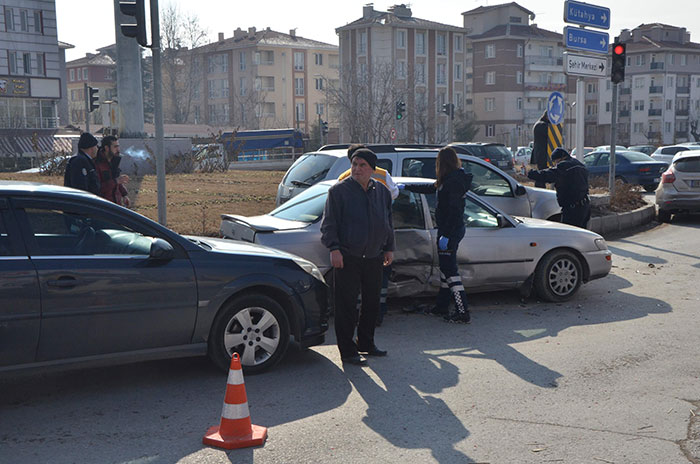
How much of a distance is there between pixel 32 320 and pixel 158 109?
605cm

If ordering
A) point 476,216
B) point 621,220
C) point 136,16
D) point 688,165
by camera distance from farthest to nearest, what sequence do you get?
point 688,165 < point 621,220 < point 136,16 < point 476,216

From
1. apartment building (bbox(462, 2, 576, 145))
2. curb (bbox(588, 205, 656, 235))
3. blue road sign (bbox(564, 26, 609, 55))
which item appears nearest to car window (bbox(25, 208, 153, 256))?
curb (bbox(588, 205, 656, 235))

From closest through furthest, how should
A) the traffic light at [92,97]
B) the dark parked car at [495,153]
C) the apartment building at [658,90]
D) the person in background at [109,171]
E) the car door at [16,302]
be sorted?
1. the car door at [16,302]
2. the person in background at [109,171]
3. the traffic light at [92,97]
4. the dark parked car at [495,153]
5. the apartment building at [658,90]

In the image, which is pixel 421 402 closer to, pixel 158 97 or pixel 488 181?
pixel 158 97

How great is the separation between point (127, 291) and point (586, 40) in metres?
13.4

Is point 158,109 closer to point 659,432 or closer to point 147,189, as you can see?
point 659,432

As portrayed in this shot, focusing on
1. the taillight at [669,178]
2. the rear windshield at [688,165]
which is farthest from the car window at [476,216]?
the rear windshield at [688,165]

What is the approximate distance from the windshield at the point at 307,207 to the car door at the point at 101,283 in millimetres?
2500

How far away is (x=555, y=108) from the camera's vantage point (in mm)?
15914

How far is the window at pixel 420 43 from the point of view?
8056cm

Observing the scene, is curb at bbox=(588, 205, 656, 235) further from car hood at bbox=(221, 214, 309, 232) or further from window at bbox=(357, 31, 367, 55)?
window at bbox=(357, 31, 367, 55)

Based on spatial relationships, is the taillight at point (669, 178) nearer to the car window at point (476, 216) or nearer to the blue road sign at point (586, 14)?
the blue road sign at point (586, 14)

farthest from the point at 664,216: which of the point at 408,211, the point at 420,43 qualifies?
the point at 420,43

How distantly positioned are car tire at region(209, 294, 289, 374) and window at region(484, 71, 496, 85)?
87.8m
